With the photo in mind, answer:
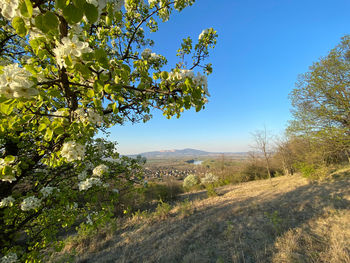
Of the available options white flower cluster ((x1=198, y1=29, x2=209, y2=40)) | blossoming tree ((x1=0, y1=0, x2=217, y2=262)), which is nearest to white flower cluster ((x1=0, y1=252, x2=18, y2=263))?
blossoming tree ((x1=0, y1=0, x2=217, y2=262))

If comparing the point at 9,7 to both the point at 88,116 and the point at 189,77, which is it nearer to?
the point at 88,116

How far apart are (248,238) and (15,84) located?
249 inches

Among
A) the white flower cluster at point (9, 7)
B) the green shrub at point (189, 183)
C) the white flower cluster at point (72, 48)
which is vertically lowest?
the green shrub at point (189, 183)

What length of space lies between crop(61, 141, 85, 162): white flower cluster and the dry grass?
426 cm

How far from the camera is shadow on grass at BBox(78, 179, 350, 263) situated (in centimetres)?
409

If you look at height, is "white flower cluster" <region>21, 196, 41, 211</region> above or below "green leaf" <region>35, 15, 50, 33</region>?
below

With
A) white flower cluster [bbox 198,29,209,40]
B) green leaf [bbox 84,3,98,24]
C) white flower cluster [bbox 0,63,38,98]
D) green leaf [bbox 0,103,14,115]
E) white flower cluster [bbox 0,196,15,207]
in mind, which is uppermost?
white flower cluster [bbox 198,29,209,40]

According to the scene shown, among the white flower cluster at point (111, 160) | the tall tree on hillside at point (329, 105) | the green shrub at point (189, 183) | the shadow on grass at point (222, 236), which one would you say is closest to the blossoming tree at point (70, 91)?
the white flower cluster at point (111, 160)

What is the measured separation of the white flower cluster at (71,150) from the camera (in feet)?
5.01

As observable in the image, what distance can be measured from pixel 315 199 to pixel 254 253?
225 inches

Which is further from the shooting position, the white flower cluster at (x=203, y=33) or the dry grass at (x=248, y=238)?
the dry grass at (x=248, y=238)

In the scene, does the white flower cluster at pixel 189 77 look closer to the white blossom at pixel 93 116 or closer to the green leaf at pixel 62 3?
the green leaf at pixel 62 3

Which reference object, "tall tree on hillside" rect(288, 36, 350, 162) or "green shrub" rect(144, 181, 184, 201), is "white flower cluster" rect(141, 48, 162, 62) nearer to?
"tall tree on hillside" rect(288, 36, 350, 162)

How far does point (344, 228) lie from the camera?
165 inches
